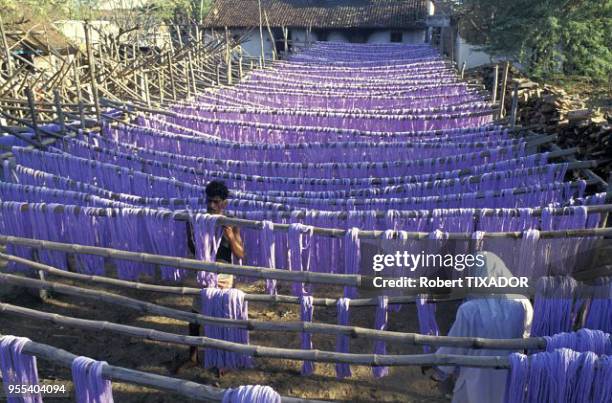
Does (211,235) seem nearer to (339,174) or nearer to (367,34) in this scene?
(339,174)

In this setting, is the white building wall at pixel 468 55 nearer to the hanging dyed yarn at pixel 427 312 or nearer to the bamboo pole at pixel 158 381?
the hanging dyed yarn at pixel 427 312

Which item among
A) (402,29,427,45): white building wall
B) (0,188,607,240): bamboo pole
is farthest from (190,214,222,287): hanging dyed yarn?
(402,29,427,45): white building wall

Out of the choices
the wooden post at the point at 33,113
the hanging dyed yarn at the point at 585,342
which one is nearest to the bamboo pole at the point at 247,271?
the hanging dyed yarn at the point at 585,342

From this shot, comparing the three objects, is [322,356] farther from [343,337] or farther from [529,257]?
[529,257]

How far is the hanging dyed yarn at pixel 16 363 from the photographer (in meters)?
3.18

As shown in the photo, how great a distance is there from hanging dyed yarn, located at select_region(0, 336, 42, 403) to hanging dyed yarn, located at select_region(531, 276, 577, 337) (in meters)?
3.59

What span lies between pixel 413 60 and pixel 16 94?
15556 mm

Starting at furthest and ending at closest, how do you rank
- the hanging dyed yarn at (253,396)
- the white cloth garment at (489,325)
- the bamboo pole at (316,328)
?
the white cloth garment at (489,325)
the bamboo pole at (316,328)
the hanging dyed yarn at (253,396)

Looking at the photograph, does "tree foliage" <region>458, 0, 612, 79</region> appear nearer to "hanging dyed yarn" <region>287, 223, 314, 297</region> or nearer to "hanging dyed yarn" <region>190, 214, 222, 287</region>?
"hanging dyed yarn" <region>287, 223, 314, 297</region>

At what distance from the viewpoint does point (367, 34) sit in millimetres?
38406

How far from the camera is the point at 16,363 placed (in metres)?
3.22

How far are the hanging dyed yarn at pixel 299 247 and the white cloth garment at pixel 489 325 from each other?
1.56 metres

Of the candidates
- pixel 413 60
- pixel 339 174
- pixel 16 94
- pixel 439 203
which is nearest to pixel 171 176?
pixel 339 174

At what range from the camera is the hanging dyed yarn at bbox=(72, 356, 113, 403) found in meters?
2.95
